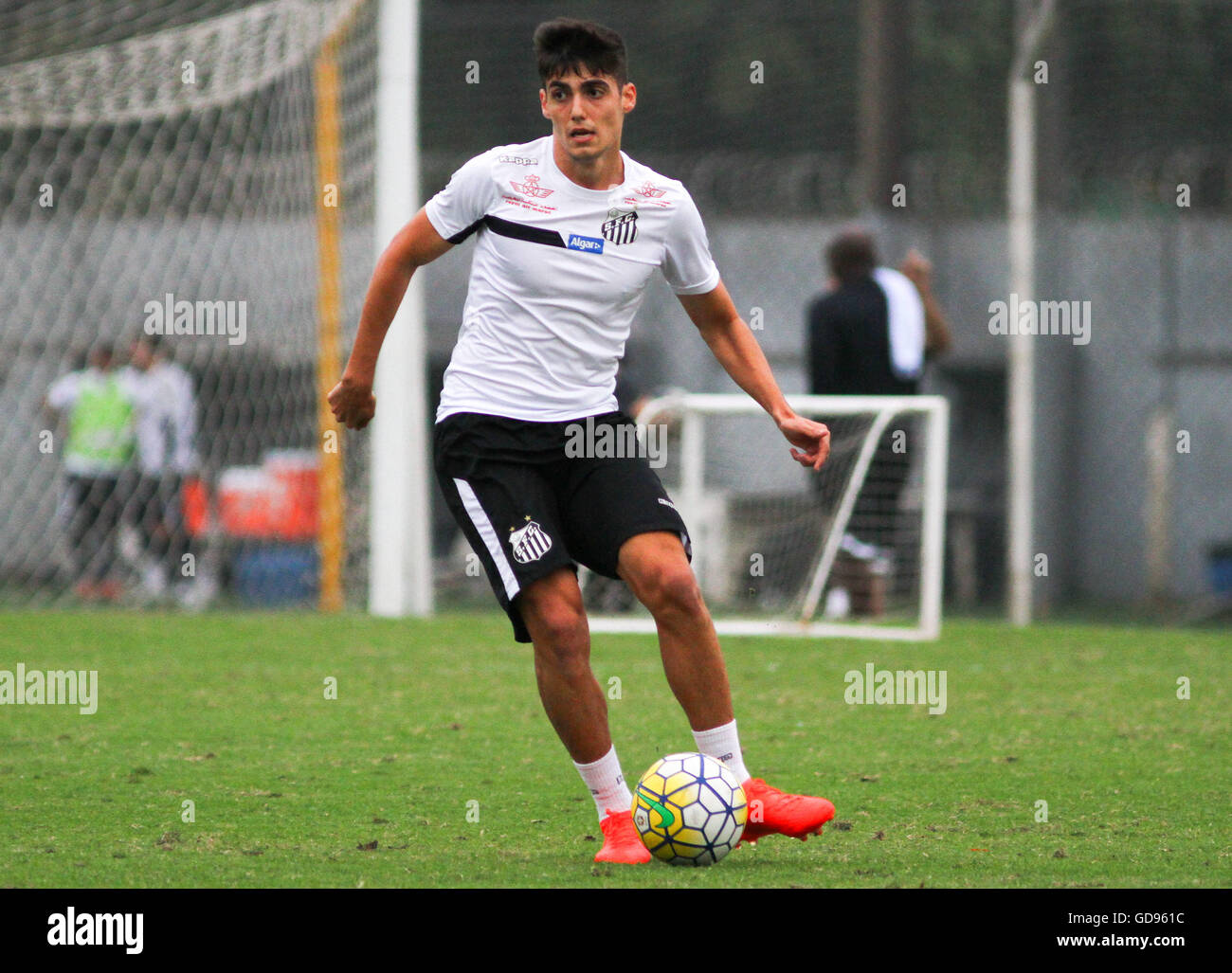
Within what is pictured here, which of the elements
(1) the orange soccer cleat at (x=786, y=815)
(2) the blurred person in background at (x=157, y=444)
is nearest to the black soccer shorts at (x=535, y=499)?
(1) the orange soccer cleat at (x=786, y=815)

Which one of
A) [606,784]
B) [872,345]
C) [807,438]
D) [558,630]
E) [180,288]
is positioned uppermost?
[180,288]

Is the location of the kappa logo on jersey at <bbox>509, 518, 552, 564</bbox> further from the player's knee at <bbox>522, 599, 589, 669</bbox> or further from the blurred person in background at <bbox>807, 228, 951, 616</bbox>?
the blurred person in background at <bbox>807, 228, 951, 616</bbox>

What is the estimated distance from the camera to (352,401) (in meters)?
4.44

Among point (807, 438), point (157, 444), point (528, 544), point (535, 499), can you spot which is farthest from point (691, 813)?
point (157, 444)

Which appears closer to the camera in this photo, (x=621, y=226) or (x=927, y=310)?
(x=621, y=226)

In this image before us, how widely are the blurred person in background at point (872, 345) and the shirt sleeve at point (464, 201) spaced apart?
19.1 ft

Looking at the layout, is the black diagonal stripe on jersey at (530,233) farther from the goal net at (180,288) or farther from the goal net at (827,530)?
the goal net at (180,288)

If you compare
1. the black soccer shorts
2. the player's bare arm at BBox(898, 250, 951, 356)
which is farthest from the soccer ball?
the player's bare arm at BBox(898, 250, 951, 356)

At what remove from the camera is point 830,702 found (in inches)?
276

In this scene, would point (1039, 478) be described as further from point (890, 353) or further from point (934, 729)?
point (934, 729)

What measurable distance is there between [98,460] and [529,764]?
7708 millimetres

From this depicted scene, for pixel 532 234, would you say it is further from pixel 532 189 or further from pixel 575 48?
pixel 575 48

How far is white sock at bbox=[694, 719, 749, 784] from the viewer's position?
4430 mm

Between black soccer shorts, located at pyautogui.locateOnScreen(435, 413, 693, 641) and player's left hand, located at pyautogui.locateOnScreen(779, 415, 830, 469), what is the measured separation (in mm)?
375
